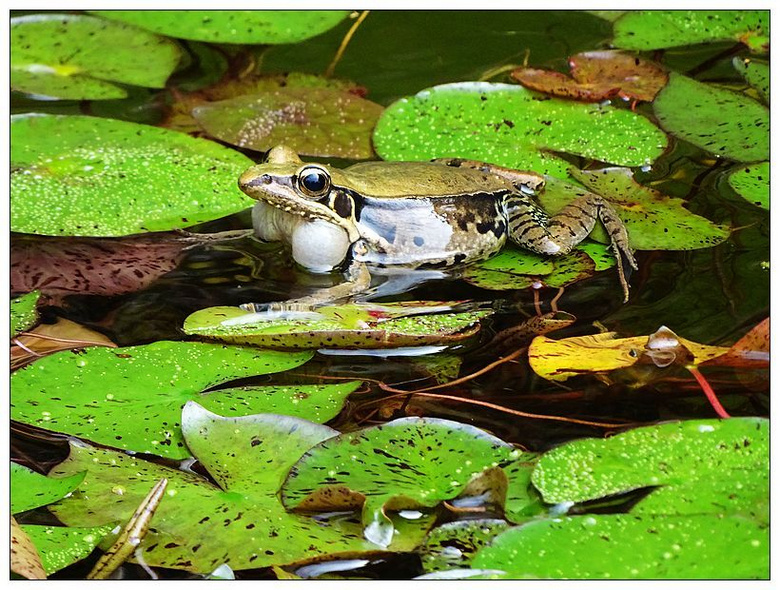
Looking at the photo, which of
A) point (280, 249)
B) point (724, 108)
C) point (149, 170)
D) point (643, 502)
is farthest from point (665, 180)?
point (149, 170)

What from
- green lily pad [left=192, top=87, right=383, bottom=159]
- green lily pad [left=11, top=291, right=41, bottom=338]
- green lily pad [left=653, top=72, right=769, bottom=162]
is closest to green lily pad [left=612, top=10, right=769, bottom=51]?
green lily pad [left=653, top=72, right=769, bottom=162]

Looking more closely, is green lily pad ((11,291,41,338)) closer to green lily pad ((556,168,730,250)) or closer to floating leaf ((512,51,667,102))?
green lily pad ((556,168,730,250))

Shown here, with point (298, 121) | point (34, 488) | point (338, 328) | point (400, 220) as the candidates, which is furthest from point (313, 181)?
point (34, 488)

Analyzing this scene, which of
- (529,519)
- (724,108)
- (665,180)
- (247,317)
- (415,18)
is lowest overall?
(529,519)

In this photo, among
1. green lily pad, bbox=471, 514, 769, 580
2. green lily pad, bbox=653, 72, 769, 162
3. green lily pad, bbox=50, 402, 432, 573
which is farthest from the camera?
green lily pad, bbox=653, 72, 769, 162

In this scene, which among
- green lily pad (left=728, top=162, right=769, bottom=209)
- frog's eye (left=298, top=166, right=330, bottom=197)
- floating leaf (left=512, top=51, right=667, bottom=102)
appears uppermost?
floating leaf (left=512, top=51, right=667, bottom=102)

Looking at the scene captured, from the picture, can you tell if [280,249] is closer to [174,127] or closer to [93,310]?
[93,310]

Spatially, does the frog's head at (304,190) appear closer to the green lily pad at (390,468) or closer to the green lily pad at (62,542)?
the green lily pad at (390,468)
